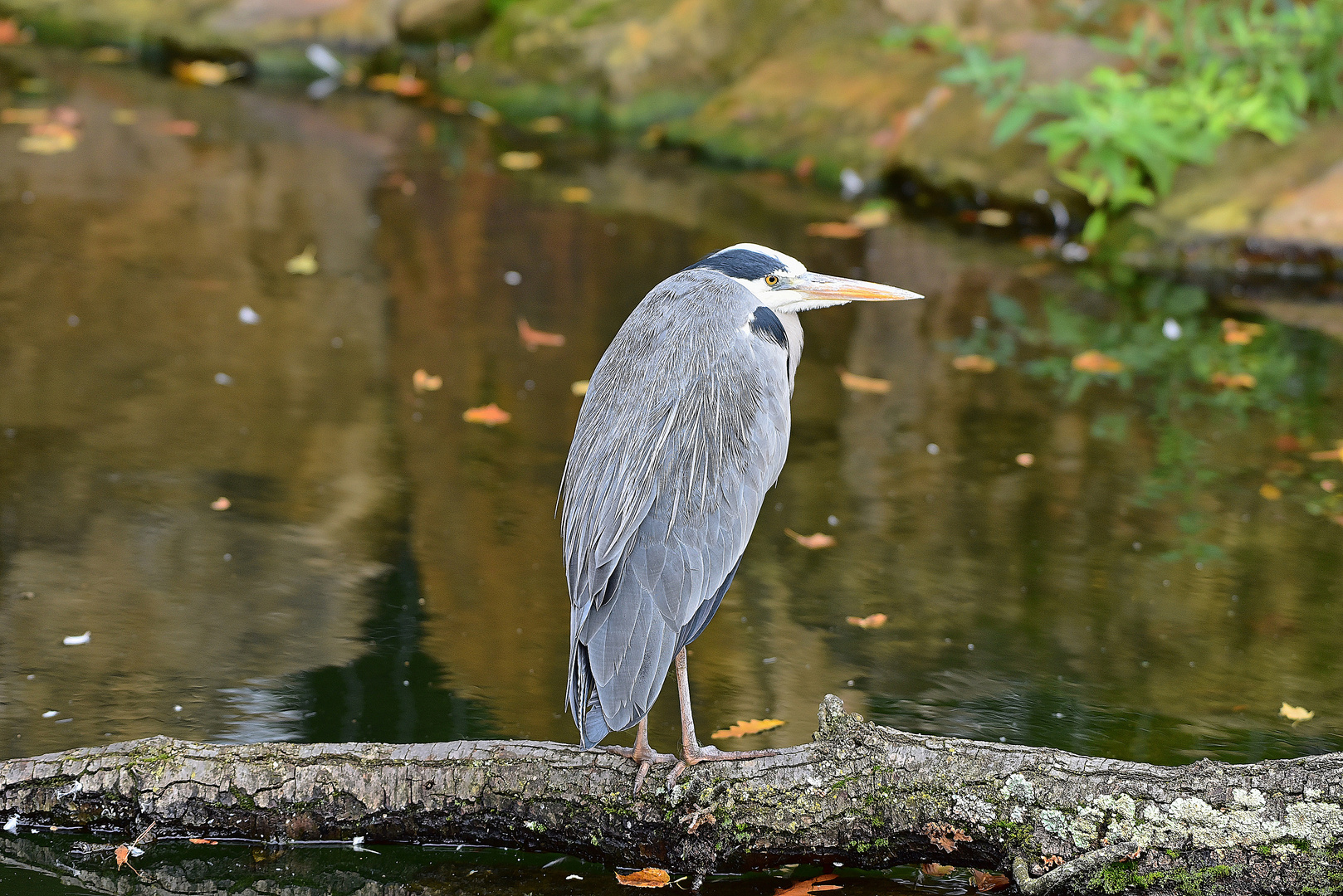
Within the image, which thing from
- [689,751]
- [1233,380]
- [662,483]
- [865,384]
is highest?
[662,483]

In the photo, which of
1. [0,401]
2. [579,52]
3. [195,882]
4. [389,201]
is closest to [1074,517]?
[195,882]

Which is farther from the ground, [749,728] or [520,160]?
[520,160]

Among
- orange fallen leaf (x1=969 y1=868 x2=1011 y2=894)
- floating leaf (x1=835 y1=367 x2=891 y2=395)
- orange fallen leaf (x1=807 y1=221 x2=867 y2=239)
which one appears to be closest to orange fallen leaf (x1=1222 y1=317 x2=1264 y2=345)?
floating leaf (x1=835 y1=367 x2=891 y2=395)

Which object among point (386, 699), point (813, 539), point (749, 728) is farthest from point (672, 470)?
point (813, 539)

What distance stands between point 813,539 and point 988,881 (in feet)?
6.44

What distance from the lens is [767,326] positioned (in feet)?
10.1

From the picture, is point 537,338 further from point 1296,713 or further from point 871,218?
point 1296,713

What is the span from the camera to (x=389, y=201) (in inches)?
347

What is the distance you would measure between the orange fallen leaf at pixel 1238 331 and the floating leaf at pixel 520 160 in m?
5.02

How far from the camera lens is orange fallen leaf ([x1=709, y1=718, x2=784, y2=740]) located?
12.4 ft

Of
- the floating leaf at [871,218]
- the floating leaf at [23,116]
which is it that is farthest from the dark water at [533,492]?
the floating leaf at [23,116]

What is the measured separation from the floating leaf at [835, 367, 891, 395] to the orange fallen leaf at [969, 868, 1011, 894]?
3.45m

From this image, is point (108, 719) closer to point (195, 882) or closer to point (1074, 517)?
point (195, 882)

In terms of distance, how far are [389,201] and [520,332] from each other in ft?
8.28
